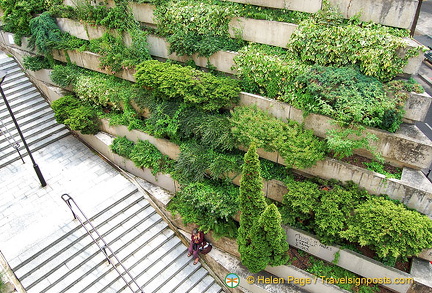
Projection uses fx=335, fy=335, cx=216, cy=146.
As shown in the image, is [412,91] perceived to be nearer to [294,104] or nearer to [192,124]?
[294,104]

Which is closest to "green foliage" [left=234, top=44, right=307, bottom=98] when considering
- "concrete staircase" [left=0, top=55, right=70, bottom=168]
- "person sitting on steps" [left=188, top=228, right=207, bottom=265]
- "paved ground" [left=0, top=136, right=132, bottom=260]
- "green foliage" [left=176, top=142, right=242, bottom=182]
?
"green foliage" [left=176, top=142, right=242, bottom=182]

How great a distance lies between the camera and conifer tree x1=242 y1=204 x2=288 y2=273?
7.33 meters

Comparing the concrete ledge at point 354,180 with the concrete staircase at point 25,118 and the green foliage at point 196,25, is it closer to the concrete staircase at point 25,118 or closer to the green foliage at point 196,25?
the green foliage at point 196,25

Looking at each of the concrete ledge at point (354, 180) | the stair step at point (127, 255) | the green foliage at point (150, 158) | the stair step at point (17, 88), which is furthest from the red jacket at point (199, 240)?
the stair step at point (17, 88)

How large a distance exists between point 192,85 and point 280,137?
2856 millimetres

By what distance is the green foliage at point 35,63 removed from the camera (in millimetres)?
13242

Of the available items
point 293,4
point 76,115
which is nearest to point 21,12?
point 76,115

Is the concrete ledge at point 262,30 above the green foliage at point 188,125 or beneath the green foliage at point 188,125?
above

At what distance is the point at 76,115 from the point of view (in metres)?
11.6

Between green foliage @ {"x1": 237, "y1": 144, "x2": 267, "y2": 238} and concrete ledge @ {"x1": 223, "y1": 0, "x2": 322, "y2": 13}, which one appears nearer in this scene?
green foliage @ {"x1": 237, "y1": 144, "x2": 267, "y2": 238}

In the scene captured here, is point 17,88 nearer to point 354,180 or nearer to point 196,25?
point 196,25

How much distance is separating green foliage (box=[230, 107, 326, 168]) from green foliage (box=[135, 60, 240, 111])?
2.09 ft

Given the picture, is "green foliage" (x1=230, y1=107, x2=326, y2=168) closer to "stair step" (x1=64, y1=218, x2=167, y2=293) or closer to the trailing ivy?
the trailing ivy

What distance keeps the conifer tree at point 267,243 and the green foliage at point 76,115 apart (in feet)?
23.5
